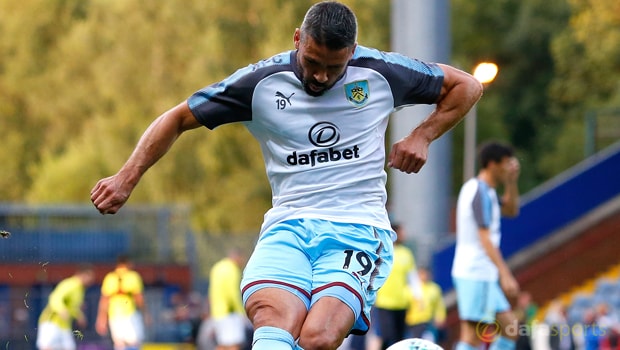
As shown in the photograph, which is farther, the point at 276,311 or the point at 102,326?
the point at 102,326

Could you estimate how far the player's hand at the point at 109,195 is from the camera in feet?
20.2

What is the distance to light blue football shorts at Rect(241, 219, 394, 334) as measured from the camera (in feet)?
19.9

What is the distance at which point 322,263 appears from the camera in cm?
619

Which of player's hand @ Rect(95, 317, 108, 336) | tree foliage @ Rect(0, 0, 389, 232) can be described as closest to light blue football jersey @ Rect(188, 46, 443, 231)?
player's hand @ Rect(95, 317, 108, 336)

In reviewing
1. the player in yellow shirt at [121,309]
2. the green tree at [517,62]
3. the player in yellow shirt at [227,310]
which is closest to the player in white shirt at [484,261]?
the player in yellow shirt at [227,310]

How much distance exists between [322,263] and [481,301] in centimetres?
557

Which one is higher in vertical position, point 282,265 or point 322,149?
point 322,149

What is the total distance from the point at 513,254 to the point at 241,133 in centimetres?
1964

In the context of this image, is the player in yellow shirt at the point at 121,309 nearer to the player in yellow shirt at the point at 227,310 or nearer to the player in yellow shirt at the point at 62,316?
the player in yellow shirt at the point at 62,316

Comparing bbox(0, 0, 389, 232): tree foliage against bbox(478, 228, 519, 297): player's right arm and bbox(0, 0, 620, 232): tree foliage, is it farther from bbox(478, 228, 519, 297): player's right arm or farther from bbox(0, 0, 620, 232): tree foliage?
bbox(478, 228, 519, 297): player's right arm

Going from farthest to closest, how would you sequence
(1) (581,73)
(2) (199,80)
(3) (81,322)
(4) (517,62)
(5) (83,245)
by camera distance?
1. (4) (517,62)
2. (1) (581,73)
3. (2) (199,80)
4. (5) (83,245)
5. (3) (81,322)

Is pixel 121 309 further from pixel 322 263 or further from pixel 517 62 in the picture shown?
pixel 517 62

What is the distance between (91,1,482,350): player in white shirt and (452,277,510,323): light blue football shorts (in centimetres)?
510

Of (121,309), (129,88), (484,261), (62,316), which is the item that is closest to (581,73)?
(129,88)
